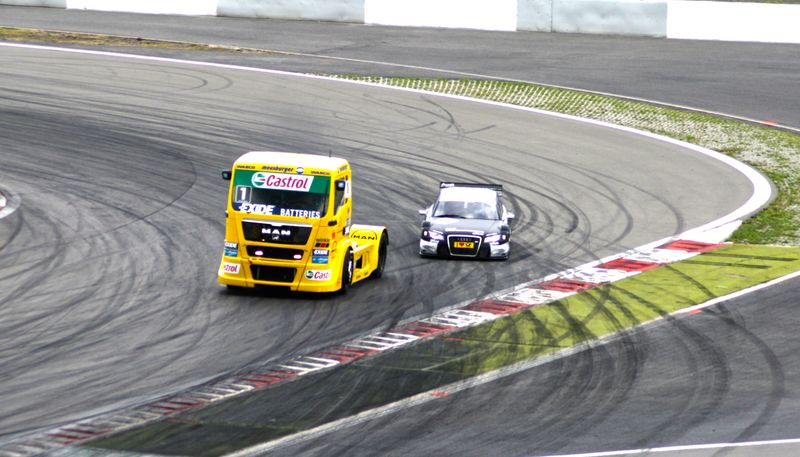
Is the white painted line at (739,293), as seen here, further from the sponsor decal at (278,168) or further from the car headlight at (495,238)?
the sponsor decal at (278,168)

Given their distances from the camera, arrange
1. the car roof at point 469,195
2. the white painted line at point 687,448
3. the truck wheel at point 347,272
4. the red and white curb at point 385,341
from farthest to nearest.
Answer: the car roof at point 469,195 → the truck wheel at point 347,272 → the red and white curb at point 385,341 → the white painted line at point 687,448

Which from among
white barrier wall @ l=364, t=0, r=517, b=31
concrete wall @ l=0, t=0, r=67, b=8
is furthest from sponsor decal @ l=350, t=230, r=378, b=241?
concrete wall @ l=0, t=0, r=67, b=8

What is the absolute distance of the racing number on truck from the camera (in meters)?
21.9

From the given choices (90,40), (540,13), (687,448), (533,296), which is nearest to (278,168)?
(533,296)

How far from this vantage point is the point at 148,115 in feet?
119

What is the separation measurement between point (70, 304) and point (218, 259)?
4.12 meters

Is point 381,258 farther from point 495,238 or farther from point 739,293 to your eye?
point 739,293

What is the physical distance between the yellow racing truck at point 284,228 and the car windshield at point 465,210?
15.1ft

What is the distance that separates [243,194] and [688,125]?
65.1ft

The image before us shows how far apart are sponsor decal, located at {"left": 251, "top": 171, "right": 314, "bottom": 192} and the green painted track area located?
401cm

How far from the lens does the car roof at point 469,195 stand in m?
26.5

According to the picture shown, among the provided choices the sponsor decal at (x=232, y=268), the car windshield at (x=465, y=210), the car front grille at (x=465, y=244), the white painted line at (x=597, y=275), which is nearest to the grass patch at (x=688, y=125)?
the white painted line at (x=597, y=275)

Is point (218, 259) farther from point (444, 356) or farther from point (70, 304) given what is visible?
point (444, 356)

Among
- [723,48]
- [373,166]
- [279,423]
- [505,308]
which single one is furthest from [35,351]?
[723,48]
